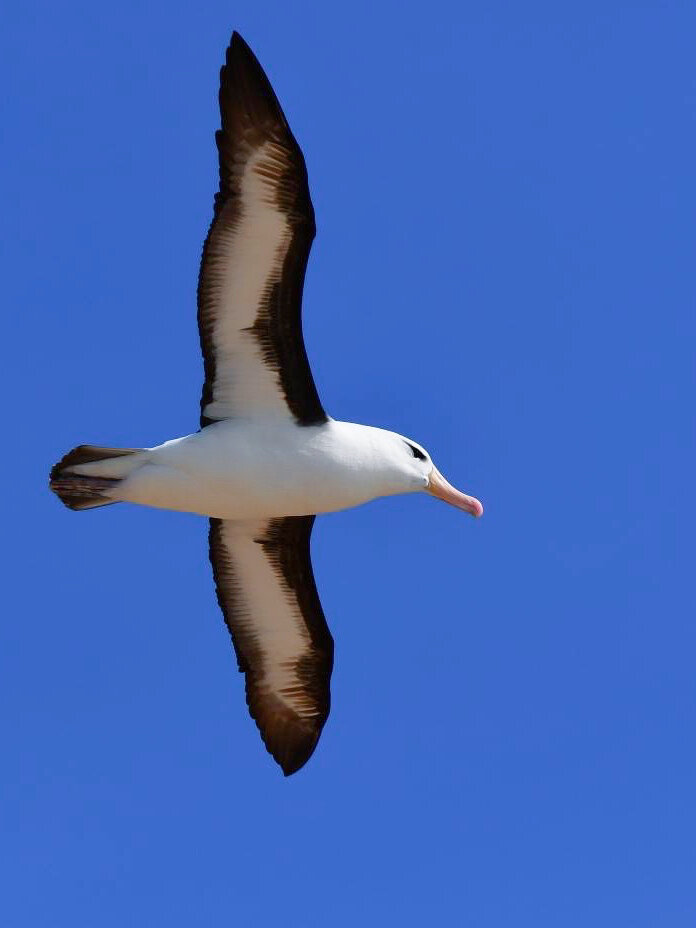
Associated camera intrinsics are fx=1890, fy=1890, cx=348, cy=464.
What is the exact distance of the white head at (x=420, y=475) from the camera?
15.9 meters

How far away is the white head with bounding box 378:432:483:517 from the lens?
626 inches

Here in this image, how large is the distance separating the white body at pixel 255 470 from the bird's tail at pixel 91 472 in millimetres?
11

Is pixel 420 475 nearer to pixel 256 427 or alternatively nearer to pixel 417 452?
pixel 417 452

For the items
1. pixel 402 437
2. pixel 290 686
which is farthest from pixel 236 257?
pixel 290 686

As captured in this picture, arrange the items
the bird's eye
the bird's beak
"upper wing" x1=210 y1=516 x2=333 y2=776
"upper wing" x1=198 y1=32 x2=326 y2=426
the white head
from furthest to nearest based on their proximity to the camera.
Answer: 1. the bird's beak
2. "upper wing" x1=210 y1=516 x2=333 y2=776
3. the bird's eye
4. the white head
5. "upper wing" x1=198 y1=32 x2=326 y2=426

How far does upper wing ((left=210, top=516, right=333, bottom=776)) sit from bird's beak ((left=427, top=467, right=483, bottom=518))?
114 cm

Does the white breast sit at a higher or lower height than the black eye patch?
lower

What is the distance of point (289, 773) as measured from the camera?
16.9m

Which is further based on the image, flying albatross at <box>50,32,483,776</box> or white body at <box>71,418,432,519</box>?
white body at <box>71,418,432,519</box>

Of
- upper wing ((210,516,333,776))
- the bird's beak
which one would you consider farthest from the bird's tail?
the bird's beak

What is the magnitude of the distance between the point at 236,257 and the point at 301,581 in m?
3.23

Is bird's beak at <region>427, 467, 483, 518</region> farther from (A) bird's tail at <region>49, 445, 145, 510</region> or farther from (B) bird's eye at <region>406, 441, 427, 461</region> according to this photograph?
(A) bird's tail at <region>49, 445, 145, 510</region>

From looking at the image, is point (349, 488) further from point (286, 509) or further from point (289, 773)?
point (289, 773)

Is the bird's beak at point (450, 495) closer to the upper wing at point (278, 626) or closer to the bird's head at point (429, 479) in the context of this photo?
the bird's head at point (429, 479)
